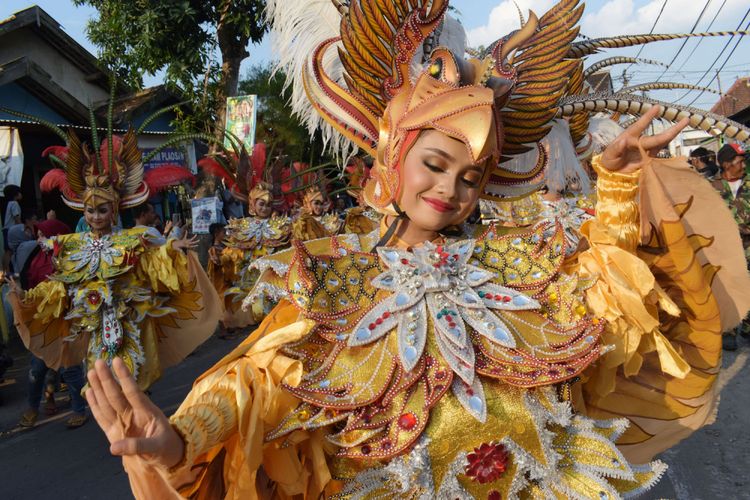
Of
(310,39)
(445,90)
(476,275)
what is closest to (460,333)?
(476,275)

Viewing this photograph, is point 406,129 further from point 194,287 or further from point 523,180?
point 194,287

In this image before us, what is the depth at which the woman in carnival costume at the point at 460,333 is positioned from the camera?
153 centimetres

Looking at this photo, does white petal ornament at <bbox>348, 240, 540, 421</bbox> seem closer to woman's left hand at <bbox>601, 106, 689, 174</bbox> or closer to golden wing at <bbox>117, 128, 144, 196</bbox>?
woman's left hand at <bbox>601, 106, 689, 174</bbox>

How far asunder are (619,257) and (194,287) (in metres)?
3.42

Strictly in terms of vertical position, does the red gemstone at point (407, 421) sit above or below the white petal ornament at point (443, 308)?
below

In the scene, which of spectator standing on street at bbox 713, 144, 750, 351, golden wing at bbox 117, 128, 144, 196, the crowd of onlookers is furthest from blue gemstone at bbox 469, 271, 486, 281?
spectator standing on street at bbox 713, 144, 750, 351

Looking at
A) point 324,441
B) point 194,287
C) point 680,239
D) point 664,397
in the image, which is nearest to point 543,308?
point 680,239

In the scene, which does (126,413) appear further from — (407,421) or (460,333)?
(460,333)

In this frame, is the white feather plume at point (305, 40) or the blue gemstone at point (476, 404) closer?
the blue gemstone at point (476, 404)

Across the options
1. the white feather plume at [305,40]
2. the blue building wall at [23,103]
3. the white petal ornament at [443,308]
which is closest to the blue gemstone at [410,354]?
the white petal ornament at [443,308]

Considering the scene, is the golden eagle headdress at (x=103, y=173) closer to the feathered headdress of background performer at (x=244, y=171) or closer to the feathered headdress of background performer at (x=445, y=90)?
the feathered headdress of background performer at (x=244, y=171)

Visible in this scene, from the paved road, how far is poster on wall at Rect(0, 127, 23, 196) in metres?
3.35

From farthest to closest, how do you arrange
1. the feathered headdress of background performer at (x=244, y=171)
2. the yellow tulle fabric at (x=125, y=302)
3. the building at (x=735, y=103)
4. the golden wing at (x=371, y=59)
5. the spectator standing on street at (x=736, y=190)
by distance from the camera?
the building at (x=735, y=103) → the feathered headdress of background performer at (x=244, y=171) → the spectator standing on street at (x=736, y=190) → the yellow tulle fabric at (x=125, y=302) → the golden wing at (x=371, y=59)

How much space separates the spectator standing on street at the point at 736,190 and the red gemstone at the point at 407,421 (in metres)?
5.77
